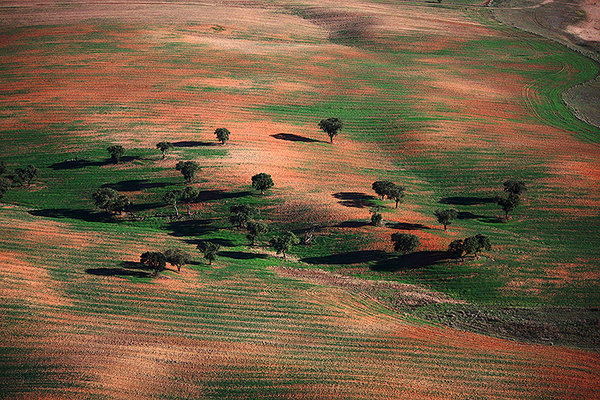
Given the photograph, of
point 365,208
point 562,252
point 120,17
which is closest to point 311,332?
point 365,208

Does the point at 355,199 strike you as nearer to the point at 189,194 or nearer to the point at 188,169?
the point at 189,194

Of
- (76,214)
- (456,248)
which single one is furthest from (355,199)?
(76,214)

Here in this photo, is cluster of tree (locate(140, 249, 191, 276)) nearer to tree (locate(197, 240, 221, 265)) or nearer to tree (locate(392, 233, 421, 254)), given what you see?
tree (locate(197, 240, 221, 265))

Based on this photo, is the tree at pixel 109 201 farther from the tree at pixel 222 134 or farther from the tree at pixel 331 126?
the tree at pixel 331 126

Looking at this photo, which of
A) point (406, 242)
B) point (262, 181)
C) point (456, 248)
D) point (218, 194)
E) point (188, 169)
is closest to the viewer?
point (456, 248)

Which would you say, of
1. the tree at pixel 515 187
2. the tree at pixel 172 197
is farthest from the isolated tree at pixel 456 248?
the tree at pixel 172 197

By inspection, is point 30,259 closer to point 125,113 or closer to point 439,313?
point 439,313

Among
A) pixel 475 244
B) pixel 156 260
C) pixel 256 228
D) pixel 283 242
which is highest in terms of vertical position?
pixel 475 244
